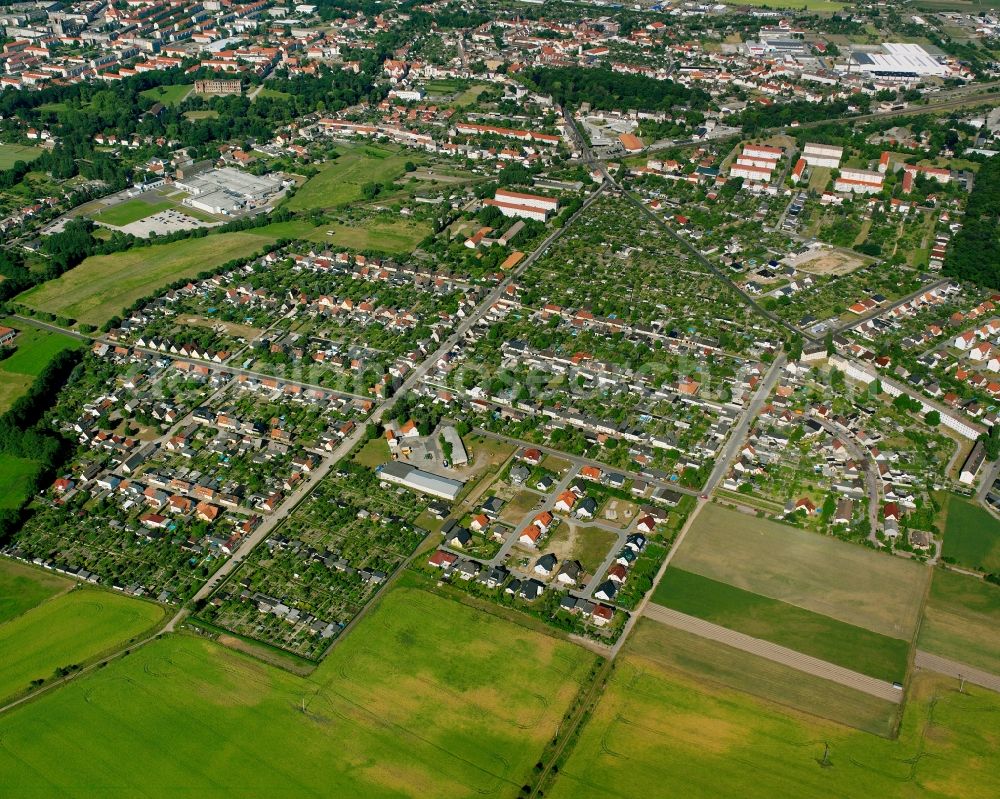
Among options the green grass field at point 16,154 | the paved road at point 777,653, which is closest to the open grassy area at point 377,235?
the green grass field at point 16,154

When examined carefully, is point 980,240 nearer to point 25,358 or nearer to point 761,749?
point 761,749

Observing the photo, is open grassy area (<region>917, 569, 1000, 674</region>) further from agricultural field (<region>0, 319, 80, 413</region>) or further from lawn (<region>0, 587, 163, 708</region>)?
agricultural field (<region>0, 319, 80, 413</region>)

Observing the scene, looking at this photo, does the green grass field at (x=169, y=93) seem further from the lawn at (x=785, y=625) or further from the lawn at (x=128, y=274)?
the lawn at (x=785, y=625)

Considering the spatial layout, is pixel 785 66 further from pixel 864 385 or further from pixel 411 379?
pixel 411 379

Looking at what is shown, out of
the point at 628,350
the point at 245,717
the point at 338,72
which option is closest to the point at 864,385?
the point at 628,350

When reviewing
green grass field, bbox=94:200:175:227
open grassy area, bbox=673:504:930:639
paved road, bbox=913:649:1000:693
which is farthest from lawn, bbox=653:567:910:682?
green grass field, bbox=94:200:175:227

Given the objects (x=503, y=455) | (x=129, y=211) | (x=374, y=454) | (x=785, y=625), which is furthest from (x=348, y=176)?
(x=785, y=625)
